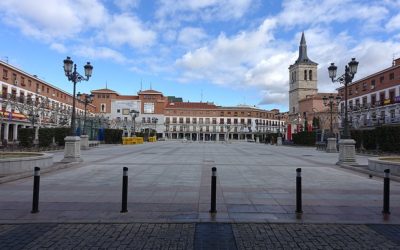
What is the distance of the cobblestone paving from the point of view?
16.9 feet

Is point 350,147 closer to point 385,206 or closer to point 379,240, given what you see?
point 385,206

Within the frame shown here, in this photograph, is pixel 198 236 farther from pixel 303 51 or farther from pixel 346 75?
pixel 303 51

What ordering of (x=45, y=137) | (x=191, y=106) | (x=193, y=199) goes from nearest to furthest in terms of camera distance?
(x=193, y=199)
(x=45, y=137)
(x=191, y=106)

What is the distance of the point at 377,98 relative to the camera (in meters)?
63.9

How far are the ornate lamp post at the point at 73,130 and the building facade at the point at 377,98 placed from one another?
1678 inches

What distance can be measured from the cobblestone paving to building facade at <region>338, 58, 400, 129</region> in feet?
163

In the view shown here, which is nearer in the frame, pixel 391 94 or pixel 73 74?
pixel 73 74

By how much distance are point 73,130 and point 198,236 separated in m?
14.2

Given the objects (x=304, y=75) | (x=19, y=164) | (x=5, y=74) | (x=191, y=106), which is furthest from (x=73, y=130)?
(x=191, y=106)

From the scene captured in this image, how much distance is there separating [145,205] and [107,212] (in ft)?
3.08

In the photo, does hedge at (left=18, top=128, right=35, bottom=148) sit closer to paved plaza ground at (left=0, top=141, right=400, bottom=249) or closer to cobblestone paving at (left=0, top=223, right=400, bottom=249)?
paved plaza ground at (left=0, top=141, right=400, bottom=249)

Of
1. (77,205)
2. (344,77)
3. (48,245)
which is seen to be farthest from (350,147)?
(48,245)

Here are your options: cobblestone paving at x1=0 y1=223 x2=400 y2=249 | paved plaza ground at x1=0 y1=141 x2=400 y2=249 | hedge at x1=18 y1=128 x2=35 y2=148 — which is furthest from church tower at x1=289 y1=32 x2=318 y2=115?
cobblestone paving at x1=0 y1=223 x2=400 y2=249

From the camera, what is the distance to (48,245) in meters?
5.09
